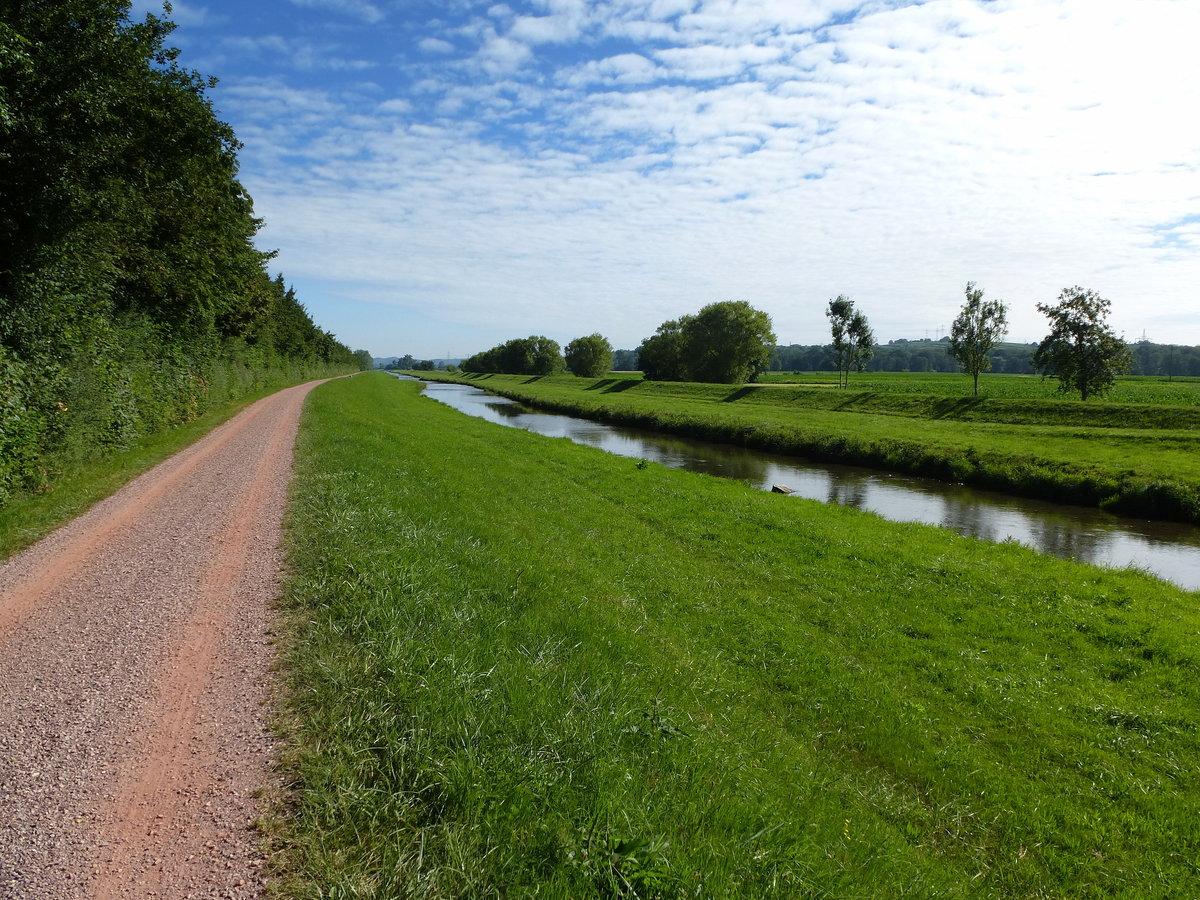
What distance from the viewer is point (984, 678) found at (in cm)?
676

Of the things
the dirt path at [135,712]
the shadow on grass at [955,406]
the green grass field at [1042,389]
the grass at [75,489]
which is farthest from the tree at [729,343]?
the dirt path at [135,712]

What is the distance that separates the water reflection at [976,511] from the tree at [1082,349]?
66.9ft

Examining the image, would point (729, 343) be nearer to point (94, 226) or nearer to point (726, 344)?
point (726, 344)

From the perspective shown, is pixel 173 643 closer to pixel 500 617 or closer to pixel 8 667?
pixel 8 667

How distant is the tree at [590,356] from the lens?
11744cm

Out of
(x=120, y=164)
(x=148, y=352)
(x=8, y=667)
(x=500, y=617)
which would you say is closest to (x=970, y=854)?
(x=500, y=617)

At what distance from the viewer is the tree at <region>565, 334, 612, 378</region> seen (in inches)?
4624

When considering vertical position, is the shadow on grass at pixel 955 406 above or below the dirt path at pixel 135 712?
above

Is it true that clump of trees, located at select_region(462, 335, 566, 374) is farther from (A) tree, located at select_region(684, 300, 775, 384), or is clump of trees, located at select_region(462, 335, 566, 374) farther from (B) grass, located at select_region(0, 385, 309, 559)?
(B) grass, located at select_region(0, 385, 309, 559)

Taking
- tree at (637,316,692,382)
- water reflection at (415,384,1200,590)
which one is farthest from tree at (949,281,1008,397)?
tree at (637,316,692,382)

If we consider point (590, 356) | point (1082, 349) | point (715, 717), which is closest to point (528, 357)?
point (590, 356)

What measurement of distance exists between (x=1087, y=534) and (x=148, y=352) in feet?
→ 89.4

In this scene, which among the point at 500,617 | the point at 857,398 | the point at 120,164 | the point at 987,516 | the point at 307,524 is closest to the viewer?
the point at 500,617

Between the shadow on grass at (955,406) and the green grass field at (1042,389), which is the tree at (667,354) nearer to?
the green grass field at (1042,389)
